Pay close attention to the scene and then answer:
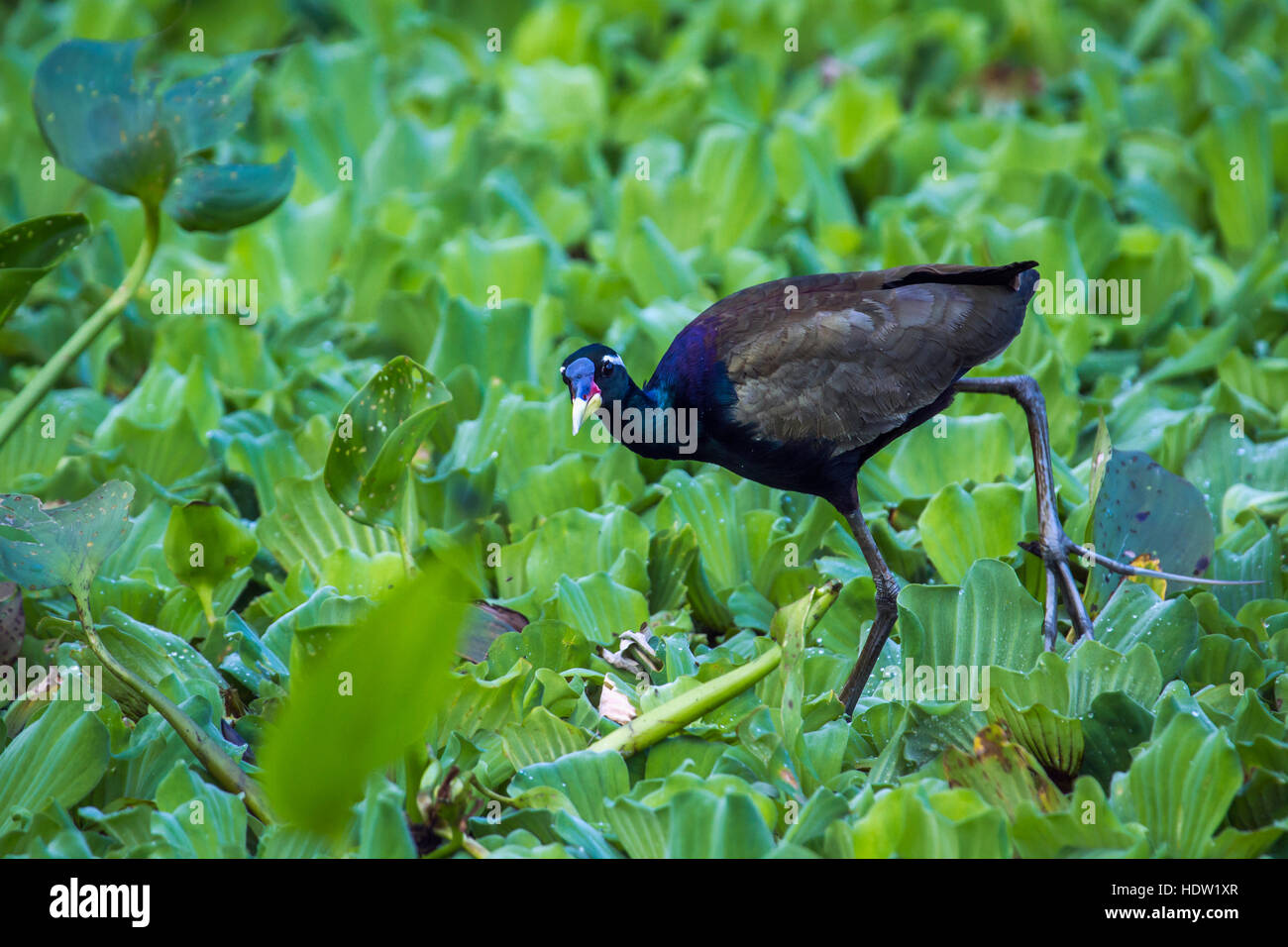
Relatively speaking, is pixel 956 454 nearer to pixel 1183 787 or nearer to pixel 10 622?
pixel 1183 787

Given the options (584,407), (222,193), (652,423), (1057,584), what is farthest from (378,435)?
(1057,584)

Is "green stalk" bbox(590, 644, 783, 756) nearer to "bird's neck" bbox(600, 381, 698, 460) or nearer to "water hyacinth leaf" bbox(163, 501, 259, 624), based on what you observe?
"bird's neck" bbox(600, 381, 698, 460)

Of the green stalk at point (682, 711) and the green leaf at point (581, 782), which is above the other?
the green stalk at point (682, 711)

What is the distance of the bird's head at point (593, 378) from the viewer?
2301mm

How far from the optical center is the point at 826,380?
229 centimetres

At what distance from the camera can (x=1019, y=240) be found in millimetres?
3455

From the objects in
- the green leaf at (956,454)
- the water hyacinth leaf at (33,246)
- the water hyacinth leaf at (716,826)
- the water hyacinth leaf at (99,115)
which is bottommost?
the water hyacinth leaf at (716,826)

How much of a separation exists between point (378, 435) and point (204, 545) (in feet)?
1.34

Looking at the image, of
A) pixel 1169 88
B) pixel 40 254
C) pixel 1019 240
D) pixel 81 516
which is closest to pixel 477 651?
pixel 81 516

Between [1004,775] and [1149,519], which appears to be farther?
[1149,519]

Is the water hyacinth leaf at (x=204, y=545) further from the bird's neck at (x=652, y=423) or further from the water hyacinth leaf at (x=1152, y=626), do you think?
the water hyacinth leaf at (x=1152, y=626)

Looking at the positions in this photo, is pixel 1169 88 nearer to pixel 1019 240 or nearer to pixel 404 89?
pixel 1019 240

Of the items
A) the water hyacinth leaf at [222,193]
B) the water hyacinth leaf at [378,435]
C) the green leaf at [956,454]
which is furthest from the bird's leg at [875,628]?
the water hyacinth leaf at [222,193]

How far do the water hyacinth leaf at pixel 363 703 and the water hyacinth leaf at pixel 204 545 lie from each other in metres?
1.15
